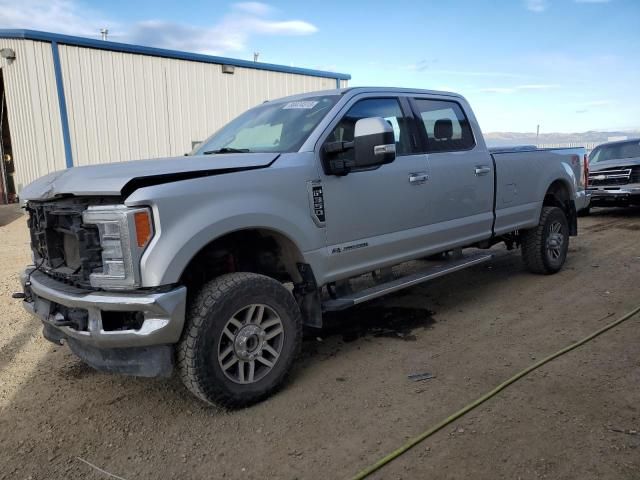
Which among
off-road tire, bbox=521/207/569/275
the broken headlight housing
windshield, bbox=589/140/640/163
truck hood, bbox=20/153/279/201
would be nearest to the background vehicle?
windshield, bbox=589/140/640/163

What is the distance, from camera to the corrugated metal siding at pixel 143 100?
12367 mm

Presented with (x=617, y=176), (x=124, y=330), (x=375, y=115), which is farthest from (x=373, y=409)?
(x=617, y=176)

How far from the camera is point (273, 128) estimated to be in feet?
13.9

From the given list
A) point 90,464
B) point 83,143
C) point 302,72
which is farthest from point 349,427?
point 302,72

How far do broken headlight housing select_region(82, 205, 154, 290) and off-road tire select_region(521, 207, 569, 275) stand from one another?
480cm

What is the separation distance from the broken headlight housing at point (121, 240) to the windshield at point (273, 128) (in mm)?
1303

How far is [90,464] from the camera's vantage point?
276 cm

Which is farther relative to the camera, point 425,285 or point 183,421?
point 425,285

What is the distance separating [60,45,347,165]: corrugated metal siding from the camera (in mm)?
12367

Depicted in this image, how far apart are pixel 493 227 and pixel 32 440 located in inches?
175

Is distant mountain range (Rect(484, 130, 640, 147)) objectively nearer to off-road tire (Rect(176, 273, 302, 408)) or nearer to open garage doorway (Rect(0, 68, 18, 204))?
off-road tire (Rect(176, 273, 302, 408))

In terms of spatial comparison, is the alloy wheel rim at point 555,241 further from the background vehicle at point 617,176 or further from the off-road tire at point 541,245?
the background vehicle at point 617,176

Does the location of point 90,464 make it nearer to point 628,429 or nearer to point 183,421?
point 183,421

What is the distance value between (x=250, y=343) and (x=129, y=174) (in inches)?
49.8
